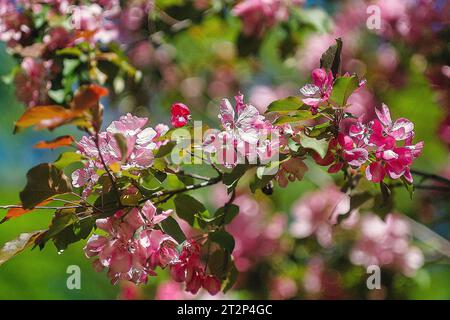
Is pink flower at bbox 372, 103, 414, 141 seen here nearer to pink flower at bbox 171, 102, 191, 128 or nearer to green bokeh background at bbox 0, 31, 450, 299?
pink flower at bbox 171, 102, 191, 128

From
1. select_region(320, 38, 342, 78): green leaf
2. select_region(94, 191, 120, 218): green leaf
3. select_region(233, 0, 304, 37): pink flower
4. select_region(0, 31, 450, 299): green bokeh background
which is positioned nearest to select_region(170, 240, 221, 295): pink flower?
select_region(94, 191, 120, 218): green leaf

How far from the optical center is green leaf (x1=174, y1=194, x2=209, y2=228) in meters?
1.01

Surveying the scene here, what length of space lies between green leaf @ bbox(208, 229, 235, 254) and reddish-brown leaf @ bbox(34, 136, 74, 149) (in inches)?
9.5

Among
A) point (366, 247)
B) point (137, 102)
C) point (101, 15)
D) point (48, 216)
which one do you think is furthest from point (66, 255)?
point (101, 15)

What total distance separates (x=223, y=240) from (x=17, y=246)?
294 mm

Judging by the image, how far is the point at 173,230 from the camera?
3.08ft

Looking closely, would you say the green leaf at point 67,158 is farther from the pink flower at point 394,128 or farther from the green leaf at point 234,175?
the pink flower at point 394,128

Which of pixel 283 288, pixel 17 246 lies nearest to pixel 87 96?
pixel 17 246

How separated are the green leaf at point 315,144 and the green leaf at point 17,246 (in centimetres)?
40

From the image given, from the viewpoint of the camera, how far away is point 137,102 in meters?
2.22

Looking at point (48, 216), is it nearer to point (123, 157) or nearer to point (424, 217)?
point (424, 217)

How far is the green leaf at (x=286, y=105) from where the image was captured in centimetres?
92

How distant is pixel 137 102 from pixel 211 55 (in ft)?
2.17

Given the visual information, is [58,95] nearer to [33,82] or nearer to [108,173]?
[33,82]
